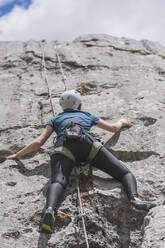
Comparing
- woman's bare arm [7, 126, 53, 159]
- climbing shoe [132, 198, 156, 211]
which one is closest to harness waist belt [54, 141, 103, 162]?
woman's bare arm [7, 126, 53, 159]

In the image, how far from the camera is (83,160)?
4594 millimetres

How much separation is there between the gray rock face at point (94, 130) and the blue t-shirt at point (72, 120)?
61 cm

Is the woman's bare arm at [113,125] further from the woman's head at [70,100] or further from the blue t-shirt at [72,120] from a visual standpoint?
the woman's head at [70,100]

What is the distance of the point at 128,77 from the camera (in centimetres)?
706

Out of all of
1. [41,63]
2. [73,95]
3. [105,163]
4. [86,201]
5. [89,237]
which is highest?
[41,63]

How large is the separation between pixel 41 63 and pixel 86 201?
4209 millimetres

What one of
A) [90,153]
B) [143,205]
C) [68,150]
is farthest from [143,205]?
[68,150]

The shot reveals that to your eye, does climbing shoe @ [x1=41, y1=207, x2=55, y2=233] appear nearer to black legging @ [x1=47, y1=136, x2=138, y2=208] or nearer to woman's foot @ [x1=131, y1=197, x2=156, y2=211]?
black legging @ [x1=47, y1=136, x2=138, y2=208]

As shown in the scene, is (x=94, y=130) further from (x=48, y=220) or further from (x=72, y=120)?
(x=48, y=220)

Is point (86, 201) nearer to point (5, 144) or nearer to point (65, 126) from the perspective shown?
point (65, 126)

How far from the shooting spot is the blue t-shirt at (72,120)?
4.77m

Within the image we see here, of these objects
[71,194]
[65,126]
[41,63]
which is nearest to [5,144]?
[65,126]


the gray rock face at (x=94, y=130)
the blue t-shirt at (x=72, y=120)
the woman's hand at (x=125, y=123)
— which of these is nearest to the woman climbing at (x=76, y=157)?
the blue t-shirt at (x=72, y=120)

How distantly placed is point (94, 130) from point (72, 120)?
0.98 m
